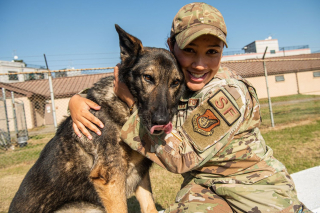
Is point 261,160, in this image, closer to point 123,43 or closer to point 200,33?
point 200,33

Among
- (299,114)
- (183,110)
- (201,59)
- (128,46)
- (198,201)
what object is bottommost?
(299,114)

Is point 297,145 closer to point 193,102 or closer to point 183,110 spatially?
point 183,110

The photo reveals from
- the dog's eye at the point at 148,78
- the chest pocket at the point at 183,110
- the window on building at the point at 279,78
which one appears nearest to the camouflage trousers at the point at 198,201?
the chest pocket at the point at 183,110

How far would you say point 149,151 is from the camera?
204 cm

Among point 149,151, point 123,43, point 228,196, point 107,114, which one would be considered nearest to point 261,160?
point 228,196

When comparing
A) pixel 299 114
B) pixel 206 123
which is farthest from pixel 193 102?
pixel 299 114

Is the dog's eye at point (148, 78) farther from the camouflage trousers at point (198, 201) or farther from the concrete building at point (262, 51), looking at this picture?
the concrete building at point (262, 51)

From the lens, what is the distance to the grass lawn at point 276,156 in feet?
14.5

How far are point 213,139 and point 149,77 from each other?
89 cm

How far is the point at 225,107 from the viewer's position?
6.09 ft

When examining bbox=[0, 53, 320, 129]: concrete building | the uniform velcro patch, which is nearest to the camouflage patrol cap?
the uniform velcro patch

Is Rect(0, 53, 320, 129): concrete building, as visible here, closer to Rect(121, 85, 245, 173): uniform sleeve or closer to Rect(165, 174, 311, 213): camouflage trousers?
Rect(165, 174, 311, 213): camouflage trousers

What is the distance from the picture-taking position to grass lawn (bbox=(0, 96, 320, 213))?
441cm

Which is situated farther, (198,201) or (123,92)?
(123,92)
